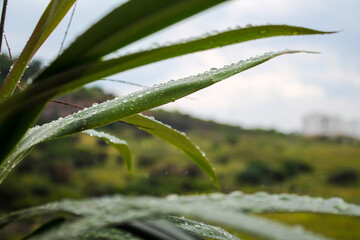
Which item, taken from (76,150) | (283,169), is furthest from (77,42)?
(283,169)

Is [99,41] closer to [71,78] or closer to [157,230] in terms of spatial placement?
[71,78]

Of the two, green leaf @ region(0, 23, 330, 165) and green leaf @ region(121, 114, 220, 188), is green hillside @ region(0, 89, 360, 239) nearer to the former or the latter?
green leaf @ region(121, 114, 220, 188)

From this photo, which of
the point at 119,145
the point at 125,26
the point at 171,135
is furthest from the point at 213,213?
the point at 119,145

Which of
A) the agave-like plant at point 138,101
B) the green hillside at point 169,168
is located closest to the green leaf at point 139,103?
the agave-like plant at point 138,101

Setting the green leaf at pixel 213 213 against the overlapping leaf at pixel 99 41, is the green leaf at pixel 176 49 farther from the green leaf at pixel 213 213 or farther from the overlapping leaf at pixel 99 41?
the green leaf at pixel 213 213

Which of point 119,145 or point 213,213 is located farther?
point 119,145

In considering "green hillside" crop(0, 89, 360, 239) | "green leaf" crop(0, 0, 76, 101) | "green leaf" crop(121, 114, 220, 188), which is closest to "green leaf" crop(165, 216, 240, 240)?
"green leaf" crop(121, 114, 220, 188)

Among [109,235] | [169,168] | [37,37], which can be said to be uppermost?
[169,168]

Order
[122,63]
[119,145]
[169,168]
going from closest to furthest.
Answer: [122,63] < [119,145] < [169,168]

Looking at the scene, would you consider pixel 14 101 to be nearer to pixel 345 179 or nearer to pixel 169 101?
pixel 169 101
